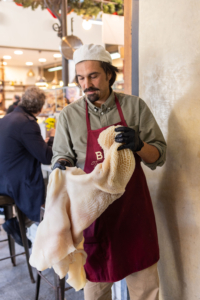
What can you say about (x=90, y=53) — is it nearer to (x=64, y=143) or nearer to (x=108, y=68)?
(x=108, y=68)

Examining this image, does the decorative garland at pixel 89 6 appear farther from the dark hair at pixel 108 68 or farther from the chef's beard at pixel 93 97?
the chef's beard at pixel 93 97

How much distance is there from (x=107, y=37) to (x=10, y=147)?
2177 millimetres

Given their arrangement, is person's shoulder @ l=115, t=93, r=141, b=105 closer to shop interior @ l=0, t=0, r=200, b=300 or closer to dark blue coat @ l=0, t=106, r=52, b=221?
shop interior @ l=0, t=0, r=200, b=300

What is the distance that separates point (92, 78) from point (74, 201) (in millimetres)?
697

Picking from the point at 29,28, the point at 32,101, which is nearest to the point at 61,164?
the point at 32,101

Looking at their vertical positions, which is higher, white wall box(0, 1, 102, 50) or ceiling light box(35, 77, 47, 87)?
white wall box(0, 1, 102, 50)

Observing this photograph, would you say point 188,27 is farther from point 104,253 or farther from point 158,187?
point 104,253

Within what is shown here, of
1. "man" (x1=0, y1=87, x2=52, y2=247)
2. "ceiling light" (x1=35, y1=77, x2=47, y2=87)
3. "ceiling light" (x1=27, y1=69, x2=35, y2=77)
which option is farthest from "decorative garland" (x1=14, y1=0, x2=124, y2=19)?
"ceiling light" (x1=27, y1=69, x2=35, y2=77)

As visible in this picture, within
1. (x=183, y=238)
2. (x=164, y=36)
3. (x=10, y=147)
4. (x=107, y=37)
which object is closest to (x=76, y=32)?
(x=107, y=37)

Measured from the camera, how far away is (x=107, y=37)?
377cm

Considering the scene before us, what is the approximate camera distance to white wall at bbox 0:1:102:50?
7.55 m

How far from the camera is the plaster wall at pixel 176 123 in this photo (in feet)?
5.02

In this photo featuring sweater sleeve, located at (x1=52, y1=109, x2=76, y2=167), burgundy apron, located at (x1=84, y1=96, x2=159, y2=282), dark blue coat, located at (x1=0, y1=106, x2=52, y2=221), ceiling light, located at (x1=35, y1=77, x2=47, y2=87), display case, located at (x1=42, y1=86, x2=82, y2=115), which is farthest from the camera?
ceiling light, located at (x1=35, y1=77, x2=47, y2=87)

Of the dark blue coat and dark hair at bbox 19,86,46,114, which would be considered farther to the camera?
dark hair at bbox 19,86,46,114
